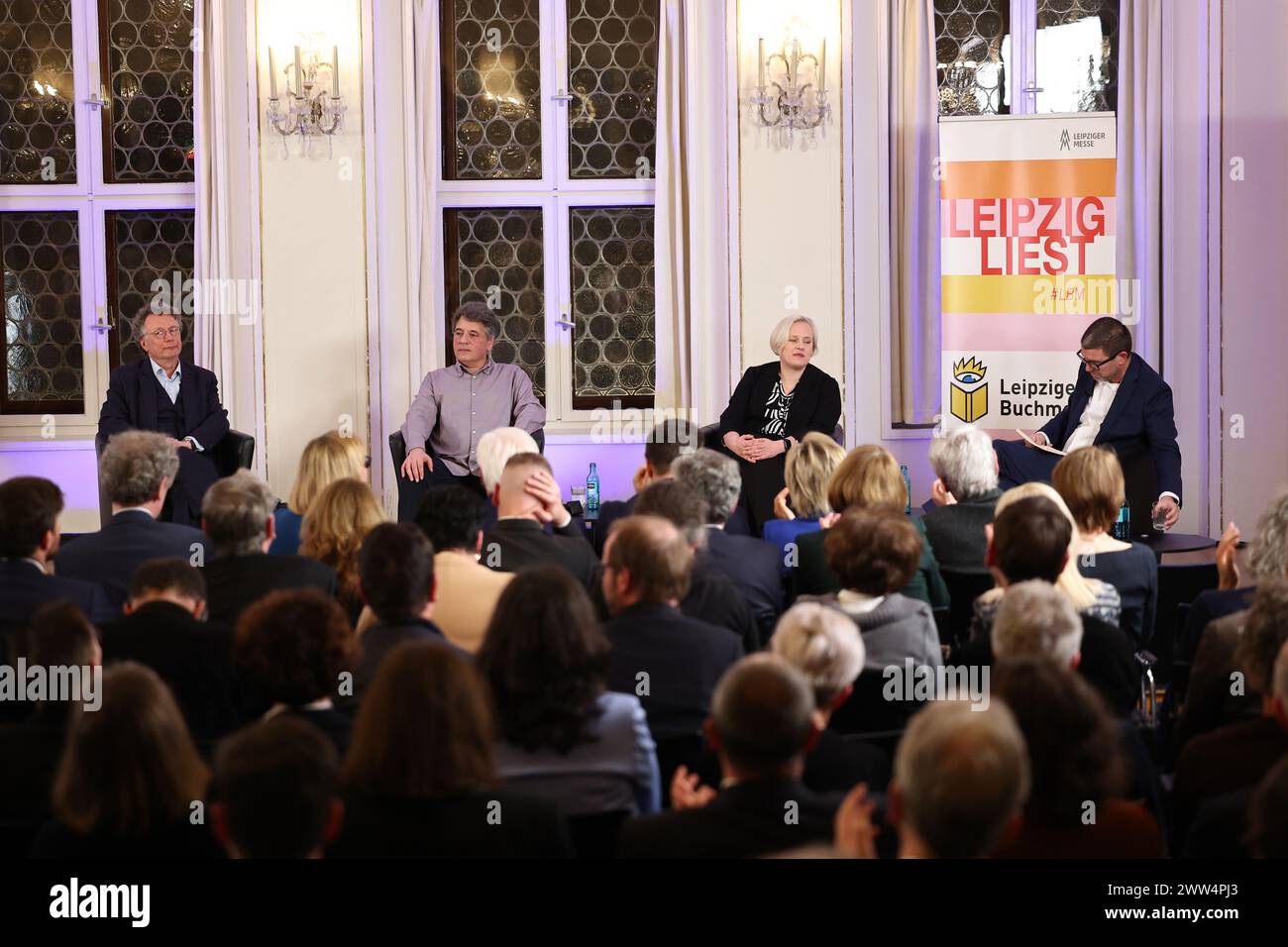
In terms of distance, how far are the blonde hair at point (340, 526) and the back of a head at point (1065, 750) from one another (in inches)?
84.9

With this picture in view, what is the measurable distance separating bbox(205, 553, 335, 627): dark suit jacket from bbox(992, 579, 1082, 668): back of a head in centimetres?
159

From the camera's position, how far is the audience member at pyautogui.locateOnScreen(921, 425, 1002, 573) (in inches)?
159

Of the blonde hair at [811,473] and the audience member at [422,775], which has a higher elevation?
the blonde hair at [811,473]

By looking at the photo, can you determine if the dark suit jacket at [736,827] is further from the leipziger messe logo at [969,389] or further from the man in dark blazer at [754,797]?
the leipziger messe logo at [969,389]

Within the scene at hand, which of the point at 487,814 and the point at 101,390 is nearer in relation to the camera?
the point at 487,814

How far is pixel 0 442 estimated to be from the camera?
294 inches

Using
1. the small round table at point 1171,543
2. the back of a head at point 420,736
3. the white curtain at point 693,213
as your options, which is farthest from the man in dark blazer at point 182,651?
the white curtain at point 693,213

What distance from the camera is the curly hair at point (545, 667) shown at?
2.35m

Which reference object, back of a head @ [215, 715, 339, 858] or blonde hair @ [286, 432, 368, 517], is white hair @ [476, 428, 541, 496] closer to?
blonde hair @ [286, 432, 368, 517]

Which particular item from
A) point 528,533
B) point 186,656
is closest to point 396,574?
point 186,656
